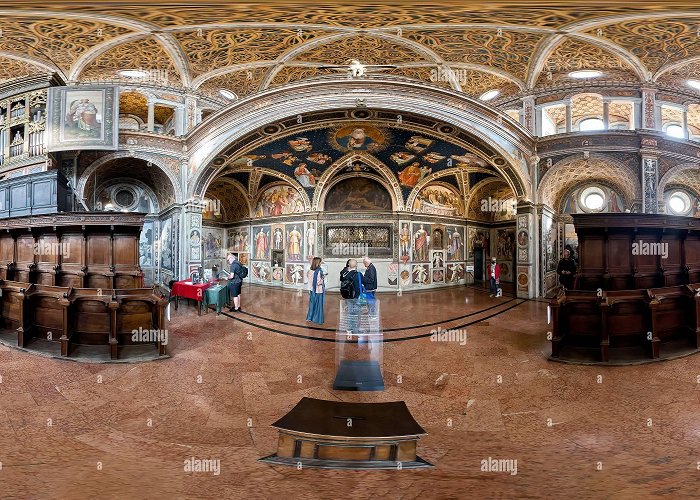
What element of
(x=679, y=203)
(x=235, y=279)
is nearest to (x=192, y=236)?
(x=235, y=279)

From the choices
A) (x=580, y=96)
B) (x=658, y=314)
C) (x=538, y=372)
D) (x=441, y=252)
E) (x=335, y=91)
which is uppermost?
(x=580, y=96)

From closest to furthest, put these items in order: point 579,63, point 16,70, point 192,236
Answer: point 16,70
point 579,63
point 192,236

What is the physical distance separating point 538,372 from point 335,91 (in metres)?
9.12

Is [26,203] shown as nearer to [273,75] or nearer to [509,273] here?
[273,75]

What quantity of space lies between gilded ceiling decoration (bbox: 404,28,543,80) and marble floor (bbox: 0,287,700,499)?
8092 millimetres

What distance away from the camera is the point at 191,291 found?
1005 cm

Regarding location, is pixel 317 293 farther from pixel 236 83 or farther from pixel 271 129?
pixel 236 83

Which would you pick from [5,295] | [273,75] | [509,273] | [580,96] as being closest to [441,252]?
[509,273]

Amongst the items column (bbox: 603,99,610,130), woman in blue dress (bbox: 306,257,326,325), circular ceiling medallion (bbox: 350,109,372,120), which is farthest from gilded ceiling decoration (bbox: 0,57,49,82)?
column (bbox: 603,99,610,130)

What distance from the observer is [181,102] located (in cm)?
1362

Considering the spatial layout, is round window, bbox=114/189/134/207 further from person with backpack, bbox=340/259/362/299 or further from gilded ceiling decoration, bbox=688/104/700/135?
gilded ceiling decoration, bbox=688/104/700/135

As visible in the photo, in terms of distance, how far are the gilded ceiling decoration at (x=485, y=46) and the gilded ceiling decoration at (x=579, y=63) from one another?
0.80 m

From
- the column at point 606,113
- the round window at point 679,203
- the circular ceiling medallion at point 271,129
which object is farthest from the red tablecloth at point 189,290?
the round window at point 679,203

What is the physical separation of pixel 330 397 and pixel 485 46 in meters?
10.6
